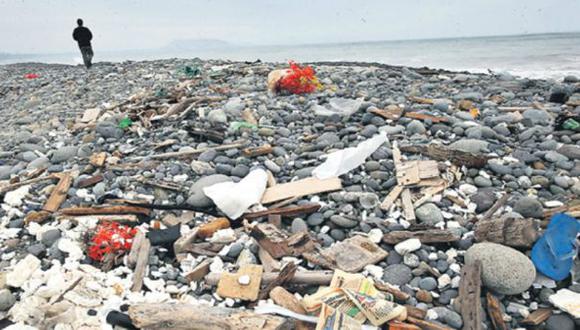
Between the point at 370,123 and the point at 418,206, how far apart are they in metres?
2.40

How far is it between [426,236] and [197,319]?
2020 mm

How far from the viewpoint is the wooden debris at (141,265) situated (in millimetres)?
3311

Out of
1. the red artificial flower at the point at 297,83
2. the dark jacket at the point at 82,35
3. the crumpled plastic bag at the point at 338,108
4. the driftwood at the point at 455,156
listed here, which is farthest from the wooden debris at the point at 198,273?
the dark jacket at the point at 82,35

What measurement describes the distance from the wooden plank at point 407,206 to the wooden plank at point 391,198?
0.05 meters

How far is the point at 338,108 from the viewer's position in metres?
6.93

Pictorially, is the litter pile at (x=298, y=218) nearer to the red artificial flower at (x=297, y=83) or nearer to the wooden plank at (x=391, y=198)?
the wooden plank at (x=391, y=198)

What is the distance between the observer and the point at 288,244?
3564 mm

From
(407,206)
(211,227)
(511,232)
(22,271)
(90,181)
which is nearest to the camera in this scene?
(511,232)

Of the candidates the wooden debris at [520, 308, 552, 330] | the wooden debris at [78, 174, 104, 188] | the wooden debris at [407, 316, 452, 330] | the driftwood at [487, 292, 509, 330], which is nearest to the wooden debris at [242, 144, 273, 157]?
the wooden debris at [78, 174, 104, 188]

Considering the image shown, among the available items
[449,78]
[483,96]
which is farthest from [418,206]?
[449,78]

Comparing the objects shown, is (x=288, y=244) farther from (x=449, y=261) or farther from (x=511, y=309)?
(x=511, y=309)

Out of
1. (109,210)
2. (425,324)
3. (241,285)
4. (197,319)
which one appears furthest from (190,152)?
(425,324)

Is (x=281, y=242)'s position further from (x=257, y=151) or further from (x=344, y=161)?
(x=257, y=151)

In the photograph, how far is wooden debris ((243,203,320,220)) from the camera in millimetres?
4047
